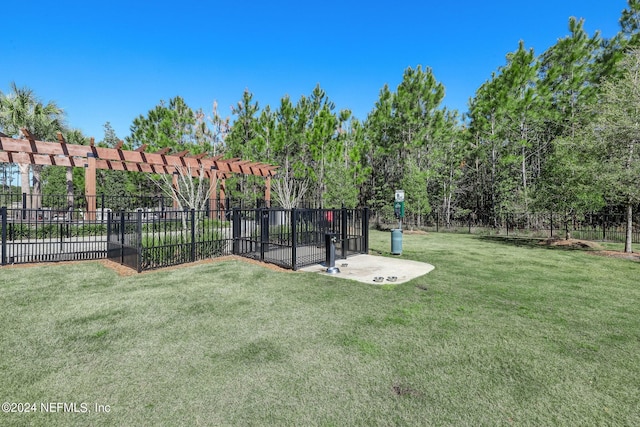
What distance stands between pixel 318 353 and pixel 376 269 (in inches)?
199

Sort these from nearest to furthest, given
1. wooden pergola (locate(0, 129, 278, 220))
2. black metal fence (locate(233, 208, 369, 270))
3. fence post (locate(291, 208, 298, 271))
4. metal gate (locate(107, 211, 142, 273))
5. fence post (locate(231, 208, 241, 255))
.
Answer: metal gate (locate(107, 211, 142, 273)) → fence post (locate(291, 208, 298, 271)) → black metal fence (locate(233, 208, 369, 270)) → fence post (locate(231, 208, 241, 255)) → wooden pergola (locate(0, 129, 278, 220))

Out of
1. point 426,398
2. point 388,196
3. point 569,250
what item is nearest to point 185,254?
point 426,398

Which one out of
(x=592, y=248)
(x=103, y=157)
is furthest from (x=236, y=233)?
(x=592, y=248)

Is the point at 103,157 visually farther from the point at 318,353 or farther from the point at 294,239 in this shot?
the point at 318,353

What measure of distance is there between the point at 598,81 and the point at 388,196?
54.8ft

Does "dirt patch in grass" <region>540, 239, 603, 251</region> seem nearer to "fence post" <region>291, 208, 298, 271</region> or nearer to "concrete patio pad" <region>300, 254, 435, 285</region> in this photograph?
"concrete patio pad" <region>300, 254, 435, 285</region>

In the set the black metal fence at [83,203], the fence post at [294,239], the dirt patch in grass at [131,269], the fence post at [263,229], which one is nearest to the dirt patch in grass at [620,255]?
the fence post at [294,239]

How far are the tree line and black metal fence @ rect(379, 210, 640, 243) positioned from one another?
0.87 m

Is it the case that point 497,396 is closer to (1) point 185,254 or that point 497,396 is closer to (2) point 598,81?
(1) point 185,254

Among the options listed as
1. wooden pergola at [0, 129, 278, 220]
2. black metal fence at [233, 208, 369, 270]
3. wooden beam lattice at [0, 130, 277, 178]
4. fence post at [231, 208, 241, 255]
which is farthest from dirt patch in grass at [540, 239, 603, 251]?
wooden beam lattice at [0, 130, 277, 178]

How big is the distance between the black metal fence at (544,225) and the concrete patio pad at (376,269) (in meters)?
11.0

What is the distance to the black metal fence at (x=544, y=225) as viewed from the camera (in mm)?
16109

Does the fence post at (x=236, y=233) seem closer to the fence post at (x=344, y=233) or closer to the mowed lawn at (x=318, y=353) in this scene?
the mowed lawn at (x=318, y=353)

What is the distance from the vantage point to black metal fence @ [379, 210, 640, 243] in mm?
16109
